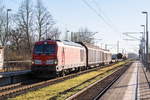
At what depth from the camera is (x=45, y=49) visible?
86.7 ft

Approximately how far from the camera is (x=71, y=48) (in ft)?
103

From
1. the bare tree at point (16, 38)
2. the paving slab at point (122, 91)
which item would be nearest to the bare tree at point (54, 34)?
the bare tree at point (16, 38)

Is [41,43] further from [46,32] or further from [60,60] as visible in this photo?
[46,32]

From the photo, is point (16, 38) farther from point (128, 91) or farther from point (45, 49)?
point (128, 91)

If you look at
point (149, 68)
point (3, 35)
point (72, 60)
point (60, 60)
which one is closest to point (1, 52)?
point (72, 60)

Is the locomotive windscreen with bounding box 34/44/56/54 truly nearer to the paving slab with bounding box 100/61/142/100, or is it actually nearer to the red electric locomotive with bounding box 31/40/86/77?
the red electric locomotive with bounding box 31/40/86/77

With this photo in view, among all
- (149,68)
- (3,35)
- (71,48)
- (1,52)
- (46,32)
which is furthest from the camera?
(46,32)

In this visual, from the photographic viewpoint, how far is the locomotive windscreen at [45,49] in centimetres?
2609

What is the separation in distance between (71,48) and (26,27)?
84.1ft

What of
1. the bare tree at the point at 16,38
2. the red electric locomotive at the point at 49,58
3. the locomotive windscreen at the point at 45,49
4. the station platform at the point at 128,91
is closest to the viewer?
the station platform at the point at 128,91

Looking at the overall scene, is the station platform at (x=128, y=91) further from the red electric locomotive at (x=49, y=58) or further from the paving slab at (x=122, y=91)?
the red electric locomotive at (x=49, y=58)

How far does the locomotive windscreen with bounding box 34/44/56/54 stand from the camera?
26094 millimetres

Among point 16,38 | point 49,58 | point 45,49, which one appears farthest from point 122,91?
point 16,38

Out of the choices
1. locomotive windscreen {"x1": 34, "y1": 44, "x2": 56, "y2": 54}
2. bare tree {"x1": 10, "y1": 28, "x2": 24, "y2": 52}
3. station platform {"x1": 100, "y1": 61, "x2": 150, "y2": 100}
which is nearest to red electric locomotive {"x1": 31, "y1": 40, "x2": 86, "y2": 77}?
locomotive windscreen {"x1": 34, "y1": 44, "x2": 56, "y2": 54}
